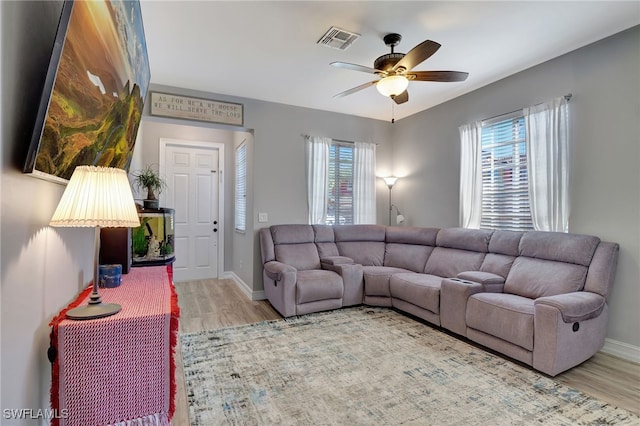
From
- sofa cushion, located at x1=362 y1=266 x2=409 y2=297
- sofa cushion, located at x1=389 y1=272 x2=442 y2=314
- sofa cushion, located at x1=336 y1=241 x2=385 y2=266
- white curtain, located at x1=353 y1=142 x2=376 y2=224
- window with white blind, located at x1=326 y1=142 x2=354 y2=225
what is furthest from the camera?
white curtain, located at x1=353 y1=142 x2=376 y2=224

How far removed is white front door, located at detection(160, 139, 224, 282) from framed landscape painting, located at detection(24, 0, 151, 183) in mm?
3402

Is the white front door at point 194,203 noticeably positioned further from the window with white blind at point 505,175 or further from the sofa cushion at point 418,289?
the window with white blind at point 505,175

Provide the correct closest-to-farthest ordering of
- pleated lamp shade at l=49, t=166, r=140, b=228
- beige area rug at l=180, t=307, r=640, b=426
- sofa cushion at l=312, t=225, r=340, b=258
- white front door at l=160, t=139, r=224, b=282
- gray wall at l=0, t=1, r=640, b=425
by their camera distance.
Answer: gray wall at l=0, t=1, r=640, b=425, pleated lamp shade at l=49, t=166, r=140, b=228, beige area rug at l=180, t=307, r=640, b=426, sofa cushion at l=312, t=225, r=340, b=258, white front door at l=160, t=139, r=224, b=282

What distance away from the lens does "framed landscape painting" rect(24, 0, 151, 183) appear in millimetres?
965

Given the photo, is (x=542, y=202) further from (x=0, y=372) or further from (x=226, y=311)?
(x=0, y=372)

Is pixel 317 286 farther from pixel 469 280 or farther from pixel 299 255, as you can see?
Answer: pixel 469 280

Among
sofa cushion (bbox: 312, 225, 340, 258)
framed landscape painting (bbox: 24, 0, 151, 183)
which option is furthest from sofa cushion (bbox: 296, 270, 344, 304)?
framed landscape painting (bbox: 24, 0, 151, 183)

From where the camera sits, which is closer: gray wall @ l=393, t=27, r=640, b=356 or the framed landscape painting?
the framed landscape painting

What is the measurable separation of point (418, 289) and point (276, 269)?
62.2 inches

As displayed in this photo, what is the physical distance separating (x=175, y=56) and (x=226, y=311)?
2.81 metres

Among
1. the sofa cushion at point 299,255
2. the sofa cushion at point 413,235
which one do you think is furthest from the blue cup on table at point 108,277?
the sofa cushion at point 413,235

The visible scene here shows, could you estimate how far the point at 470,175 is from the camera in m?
3.90

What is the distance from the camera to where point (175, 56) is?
301 cm

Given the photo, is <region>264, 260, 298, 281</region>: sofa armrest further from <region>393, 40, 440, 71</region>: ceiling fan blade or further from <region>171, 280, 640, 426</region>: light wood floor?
<region>393, 40, 440, 71</region>: ceiling fan blade
